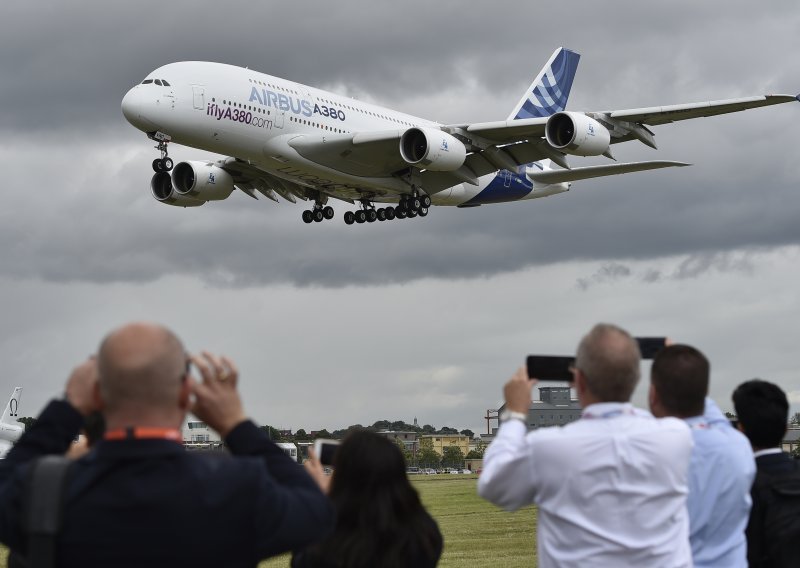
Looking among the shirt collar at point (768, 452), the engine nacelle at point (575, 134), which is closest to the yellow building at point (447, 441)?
the engine nacelle at point (575, 134)

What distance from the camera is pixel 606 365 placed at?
4.98 metres

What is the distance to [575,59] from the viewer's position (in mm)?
54688

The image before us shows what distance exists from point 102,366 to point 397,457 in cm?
166

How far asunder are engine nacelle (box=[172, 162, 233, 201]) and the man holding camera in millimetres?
36865

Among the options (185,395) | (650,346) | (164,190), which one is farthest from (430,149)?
(185,395)

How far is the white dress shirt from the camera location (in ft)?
16.5

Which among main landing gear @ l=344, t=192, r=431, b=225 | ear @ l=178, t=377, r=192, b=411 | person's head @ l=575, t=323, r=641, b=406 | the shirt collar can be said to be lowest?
the shirt collar

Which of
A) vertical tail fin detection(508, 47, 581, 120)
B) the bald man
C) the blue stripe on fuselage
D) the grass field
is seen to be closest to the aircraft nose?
the grass field

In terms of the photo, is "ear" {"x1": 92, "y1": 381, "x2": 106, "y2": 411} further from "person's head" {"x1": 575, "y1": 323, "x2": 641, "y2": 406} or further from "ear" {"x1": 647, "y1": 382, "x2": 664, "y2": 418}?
"ear" {"x1": 647, "y1": 382, "x2": 664, "y2": 418}

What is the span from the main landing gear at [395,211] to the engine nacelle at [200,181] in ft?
17.0

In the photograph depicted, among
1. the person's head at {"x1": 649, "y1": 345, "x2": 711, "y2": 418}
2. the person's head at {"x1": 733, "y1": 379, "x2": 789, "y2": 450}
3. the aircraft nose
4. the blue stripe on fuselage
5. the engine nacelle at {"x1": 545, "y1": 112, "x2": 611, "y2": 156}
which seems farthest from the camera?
the blue stripe on fuselage

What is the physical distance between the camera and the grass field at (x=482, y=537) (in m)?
17.5

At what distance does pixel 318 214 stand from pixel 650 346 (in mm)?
39023

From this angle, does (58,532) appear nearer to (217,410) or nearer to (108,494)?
(108,494)
